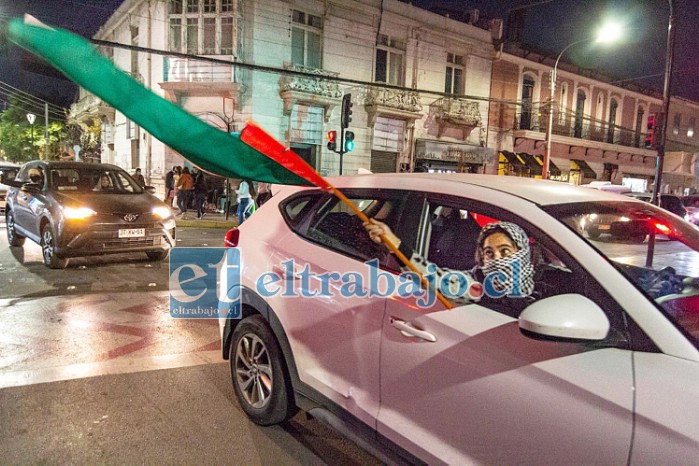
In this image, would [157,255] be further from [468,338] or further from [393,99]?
[393,99]

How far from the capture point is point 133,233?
750 centimetres

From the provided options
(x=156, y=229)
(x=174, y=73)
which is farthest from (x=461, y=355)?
(x=174, y=73)

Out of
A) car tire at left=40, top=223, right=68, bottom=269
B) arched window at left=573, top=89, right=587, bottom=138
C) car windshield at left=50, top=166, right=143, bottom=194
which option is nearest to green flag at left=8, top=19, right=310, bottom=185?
car tire at left=40, top=223, right=68, bottom=269

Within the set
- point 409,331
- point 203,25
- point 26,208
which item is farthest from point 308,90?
point 409,331

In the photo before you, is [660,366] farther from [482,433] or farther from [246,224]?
[246,224]

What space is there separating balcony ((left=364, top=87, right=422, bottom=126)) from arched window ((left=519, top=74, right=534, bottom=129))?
713 centimetres

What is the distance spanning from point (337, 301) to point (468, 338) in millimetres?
821

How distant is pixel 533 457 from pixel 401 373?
2.17 feet

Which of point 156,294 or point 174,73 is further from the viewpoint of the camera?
point 174,73

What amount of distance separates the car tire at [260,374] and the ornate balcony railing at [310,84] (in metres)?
16.5

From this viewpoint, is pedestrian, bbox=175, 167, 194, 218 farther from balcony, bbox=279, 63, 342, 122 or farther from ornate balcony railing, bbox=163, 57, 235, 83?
balcony, bbox=279, 63, 342, 122

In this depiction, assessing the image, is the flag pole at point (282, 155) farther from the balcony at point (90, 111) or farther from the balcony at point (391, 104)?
the balcony at point (90, 111)

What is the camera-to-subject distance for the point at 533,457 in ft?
5.71

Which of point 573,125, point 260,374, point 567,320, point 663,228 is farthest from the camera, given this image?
point 573,125
